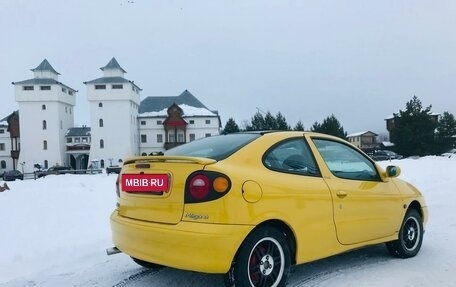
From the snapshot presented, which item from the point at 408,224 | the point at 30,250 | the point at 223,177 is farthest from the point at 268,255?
the point at 30,250

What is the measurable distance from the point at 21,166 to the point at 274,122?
4641cm

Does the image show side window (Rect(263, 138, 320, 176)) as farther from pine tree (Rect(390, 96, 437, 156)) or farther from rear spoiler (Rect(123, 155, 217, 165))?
pine tree (Rect(390, 96, 437, 156))

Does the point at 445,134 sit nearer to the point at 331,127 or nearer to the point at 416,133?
the point at 416,133

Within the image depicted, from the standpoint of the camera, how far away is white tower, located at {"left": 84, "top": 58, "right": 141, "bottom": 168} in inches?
2911

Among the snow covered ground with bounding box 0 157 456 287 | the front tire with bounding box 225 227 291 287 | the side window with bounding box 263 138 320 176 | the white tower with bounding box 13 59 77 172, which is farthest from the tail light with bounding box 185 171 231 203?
the white tower with bounding box 13 59 77 172

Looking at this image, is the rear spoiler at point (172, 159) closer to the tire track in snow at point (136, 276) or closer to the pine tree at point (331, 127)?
the tire track in snow at point (136, 276)

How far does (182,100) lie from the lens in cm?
8500

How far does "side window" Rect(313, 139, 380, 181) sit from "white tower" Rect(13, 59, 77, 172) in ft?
252

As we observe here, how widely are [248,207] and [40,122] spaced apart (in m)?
79.4

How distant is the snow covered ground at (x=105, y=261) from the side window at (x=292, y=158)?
45.9 inches

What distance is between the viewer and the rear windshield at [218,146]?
385 cm

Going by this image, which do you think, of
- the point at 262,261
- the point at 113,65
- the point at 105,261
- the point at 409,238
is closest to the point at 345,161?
the point at 409,238

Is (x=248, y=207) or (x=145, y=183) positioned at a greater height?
(x=145, y=183)

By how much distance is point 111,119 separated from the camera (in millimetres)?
74812
